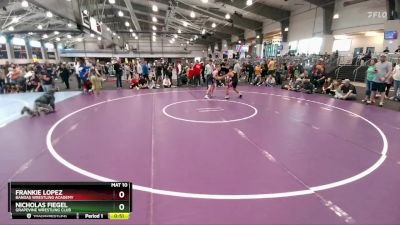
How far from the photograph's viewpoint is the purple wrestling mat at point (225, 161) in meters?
3.45

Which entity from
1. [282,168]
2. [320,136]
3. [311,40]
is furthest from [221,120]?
[311,40]

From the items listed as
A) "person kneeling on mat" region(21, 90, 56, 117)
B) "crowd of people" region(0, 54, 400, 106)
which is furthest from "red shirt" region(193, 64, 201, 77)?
"person kneeling on mat" region(21, 90, 56, 117)

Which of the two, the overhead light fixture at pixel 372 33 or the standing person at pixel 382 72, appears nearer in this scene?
the standing person at pixel 382 72

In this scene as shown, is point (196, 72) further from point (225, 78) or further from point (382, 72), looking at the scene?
point (382, 72)

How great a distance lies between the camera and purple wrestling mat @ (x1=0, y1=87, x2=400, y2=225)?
3.45 meters

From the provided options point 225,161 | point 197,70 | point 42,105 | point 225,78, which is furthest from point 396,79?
point 42,105

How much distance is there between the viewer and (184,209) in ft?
11.3

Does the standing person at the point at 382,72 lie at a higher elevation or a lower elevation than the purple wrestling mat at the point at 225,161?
higher
